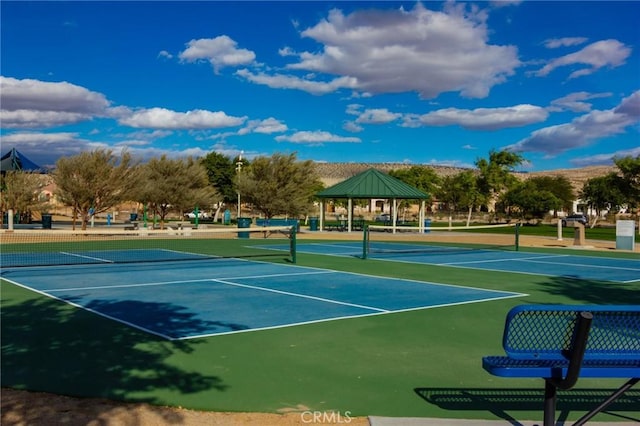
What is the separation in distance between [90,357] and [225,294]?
496 centimetres

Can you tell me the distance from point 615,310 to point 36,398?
4.57m

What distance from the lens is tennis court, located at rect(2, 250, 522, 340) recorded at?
29.7ft

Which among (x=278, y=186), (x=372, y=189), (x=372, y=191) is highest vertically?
(x=278, y=186)

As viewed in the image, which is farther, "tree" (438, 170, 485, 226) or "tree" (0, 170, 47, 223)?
"tree" (438, 170, 485, 226)

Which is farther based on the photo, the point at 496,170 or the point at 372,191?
the point at 496,170

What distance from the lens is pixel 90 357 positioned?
668 cm

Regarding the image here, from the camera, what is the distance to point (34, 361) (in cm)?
650

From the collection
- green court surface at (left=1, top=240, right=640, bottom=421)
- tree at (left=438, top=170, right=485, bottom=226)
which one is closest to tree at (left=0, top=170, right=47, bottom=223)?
green court surface at (left=1, top=240, right=640, bottom=421)

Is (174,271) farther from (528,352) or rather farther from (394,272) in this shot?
(528,352)

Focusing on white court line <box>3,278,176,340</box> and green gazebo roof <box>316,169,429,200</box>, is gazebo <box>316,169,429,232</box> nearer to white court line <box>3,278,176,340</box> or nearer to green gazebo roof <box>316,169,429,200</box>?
green gazebo roof <box>316,169,429,200</box>

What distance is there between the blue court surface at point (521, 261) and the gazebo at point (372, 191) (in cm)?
1277

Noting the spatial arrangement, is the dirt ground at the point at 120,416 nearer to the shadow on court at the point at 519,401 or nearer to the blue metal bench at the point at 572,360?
the shadow on court at the point at 519,401

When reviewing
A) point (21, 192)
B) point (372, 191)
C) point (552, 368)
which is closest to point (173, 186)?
point (21, 192)

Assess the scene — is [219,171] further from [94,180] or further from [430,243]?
[430,243]
